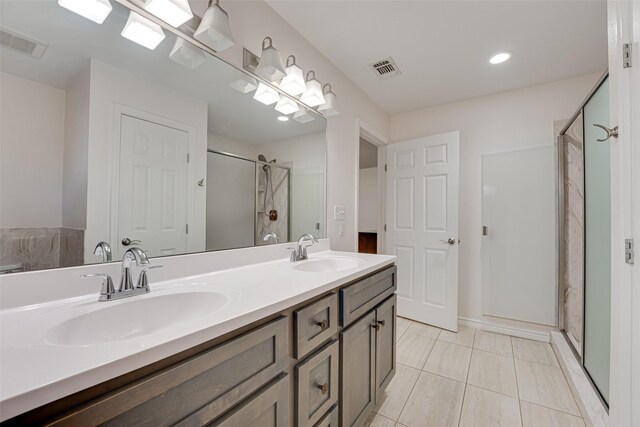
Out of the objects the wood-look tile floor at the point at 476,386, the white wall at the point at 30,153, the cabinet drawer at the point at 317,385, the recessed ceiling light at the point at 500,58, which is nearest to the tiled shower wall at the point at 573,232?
the wood-look tile floor at the point at 476,386

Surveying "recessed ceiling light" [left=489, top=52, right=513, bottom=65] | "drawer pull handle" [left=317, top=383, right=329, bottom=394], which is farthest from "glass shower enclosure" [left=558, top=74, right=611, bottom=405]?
"drawer pull handle" [left=317, top=383, right=329, bottom=394]

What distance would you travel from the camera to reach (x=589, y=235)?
5.32 feet

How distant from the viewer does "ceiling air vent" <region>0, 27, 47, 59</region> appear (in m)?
0.74

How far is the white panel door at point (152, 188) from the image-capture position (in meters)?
0.98

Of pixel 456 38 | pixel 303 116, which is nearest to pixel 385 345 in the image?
pixel 303 116

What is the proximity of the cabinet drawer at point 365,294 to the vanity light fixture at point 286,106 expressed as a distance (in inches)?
45.0

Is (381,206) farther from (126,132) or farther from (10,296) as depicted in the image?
(10,296)

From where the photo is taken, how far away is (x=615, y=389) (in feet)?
3.36

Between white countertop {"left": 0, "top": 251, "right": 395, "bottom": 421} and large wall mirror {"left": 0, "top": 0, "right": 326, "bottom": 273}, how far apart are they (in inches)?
7.6

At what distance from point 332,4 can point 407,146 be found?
5.37 feet

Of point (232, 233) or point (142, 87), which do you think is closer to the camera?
point (142, 87)

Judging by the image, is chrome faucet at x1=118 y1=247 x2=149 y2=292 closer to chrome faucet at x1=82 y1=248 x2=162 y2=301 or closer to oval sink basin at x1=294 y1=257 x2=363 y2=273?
chrome faucet at x1=82 y1=248 x2=162 y2=301

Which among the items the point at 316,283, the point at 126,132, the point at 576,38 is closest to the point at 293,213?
the point at 316,283

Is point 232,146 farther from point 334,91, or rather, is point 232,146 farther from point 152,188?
point 334,91
